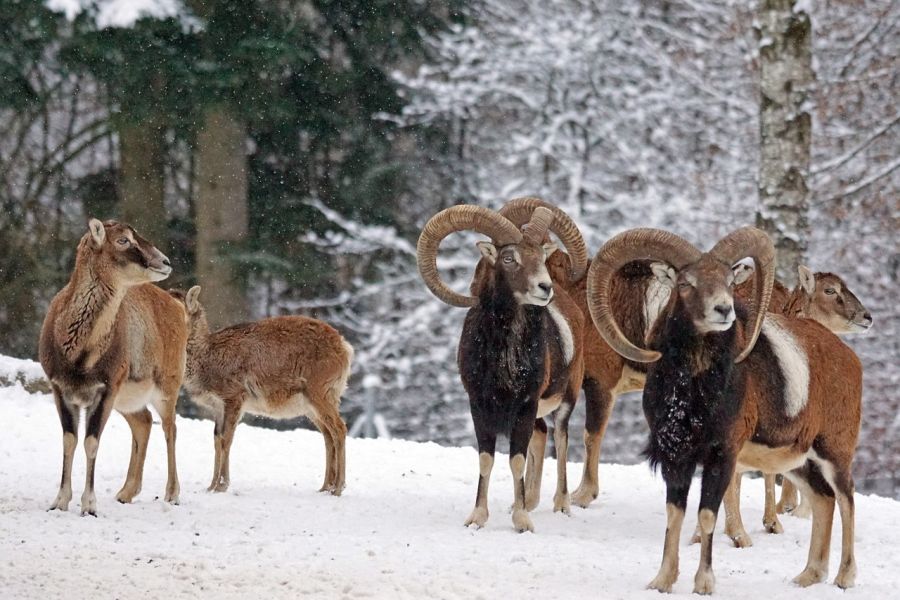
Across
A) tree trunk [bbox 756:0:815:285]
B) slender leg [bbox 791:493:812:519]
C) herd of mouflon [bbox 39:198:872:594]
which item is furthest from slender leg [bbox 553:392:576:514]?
tree trunk [bbox 756:0:815:285]

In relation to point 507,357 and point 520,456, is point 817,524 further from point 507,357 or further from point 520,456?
point 507,357

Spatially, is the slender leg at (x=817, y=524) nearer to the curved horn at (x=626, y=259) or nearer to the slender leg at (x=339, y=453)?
the curved horn at (x=626, y=259)

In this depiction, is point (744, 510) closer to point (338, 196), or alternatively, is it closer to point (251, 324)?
point (251, 324)

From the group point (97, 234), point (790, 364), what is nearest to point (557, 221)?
point (790, 364)

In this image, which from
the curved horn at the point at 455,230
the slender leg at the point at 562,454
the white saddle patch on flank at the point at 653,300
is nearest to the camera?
the curved horn at the point at 455,230

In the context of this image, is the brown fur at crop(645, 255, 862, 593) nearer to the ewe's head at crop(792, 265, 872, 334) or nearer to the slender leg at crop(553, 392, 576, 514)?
the slender leg at crop(553, 392, 576, 514)

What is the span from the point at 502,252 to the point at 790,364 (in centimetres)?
248

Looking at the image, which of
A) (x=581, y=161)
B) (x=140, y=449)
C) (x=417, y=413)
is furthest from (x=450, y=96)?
(x=140, y=449)

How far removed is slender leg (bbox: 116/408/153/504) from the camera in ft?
34.0

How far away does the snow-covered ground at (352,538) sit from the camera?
7.64 m

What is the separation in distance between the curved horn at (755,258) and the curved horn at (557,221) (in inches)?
107

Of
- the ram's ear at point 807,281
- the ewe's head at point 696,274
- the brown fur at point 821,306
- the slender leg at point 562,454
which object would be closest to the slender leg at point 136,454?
the slender leg at point 562,454

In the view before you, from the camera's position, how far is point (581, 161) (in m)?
21.4

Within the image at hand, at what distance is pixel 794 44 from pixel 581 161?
7.14m
